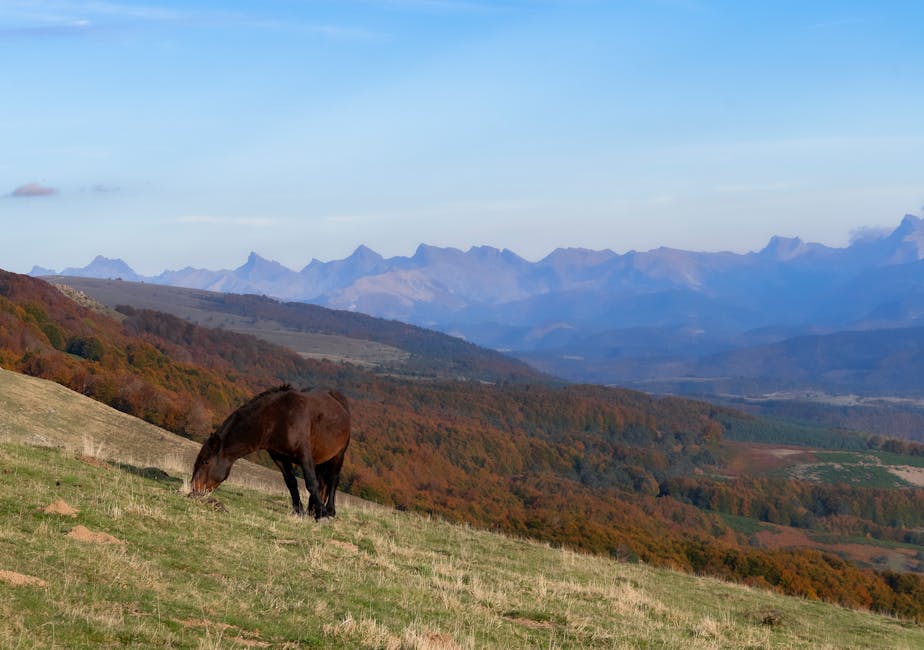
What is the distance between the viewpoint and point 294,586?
11.8m

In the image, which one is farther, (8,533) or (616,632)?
(616,632)

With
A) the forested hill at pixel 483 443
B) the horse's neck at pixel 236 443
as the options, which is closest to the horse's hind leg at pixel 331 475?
the horse's neck at pixel 236 443

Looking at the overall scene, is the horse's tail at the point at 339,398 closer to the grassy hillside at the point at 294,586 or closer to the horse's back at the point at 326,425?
the horse's back at the point at 326,425

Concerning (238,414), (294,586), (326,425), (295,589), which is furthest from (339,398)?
(295,589)

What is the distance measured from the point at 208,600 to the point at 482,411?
161m

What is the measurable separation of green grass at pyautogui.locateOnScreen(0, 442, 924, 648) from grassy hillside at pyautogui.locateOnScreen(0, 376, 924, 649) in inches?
1.4

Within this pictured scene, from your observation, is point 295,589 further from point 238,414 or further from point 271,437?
point 238,414

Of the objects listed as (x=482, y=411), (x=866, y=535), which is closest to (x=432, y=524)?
(x=866, y=535)

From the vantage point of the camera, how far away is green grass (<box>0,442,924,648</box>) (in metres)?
9.05

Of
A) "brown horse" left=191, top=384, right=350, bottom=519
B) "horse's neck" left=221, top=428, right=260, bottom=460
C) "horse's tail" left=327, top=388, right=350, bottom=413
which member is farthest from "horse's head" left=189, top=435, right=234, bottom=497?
"horse's tail" left=327, top=388, right=350, bottom=413

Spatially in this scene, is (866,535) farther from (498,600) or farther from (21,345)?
(498,600)

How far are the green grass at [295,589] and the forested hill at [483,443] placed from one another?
19.6 metres

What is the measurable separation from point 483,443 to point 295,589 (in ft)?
397

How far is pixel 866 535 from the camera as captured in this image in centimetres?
12544
